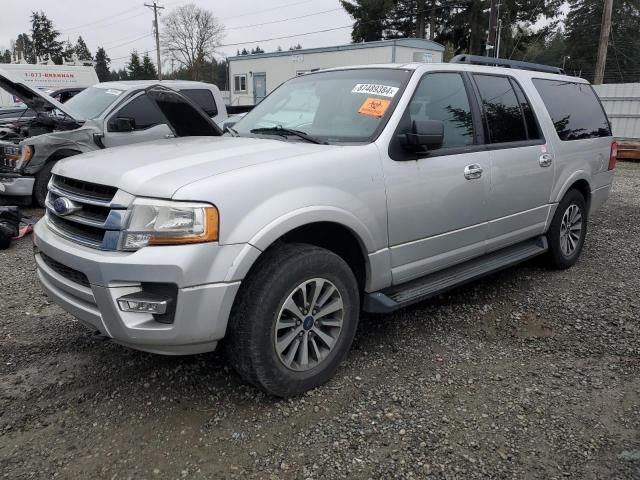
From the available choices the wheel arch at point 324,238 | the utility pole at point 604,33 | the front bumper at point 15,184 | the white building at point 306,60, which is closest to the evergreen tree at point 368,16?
the white building at point 306,60

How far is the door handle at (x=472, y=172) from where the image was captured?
364cm

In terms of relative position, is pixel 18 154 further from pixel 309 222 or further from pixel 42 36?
pixel 42 36

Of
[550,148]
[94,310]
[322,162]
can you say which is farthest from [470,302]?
[94,310]

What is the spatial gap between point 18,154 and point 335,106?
5.64 meters

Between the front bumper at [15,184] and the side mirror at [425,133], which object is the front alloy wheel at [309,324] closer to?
the side mirror at [425,133]

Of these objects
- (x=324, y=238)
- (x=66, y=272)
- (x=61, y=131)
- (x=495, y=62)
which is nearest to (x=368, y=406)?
(x=324, y=238)

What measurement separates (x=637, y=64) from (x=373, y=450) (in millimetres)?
48219

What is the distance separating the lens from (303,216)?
107 inches

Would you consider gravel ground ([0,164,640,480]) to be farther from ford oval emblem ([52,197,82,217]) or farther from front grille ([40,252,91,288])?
ford oval emblem ([52,197,82,217])

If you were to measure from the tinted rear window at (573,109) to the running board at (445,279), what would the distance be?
1.14 meters

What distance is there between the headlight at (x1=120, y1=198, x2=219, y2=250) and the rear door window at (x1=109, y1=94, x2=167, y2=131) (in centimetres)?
592

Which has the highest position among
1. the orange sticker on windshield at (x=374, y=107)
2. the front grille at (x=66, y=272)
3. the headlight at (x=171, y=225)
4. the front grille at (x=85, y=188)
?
the orange sticker on windshield at (x=374, y=107)

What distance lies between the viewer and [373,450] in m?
2.52

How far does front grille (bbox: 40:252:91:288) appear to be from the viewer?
261cm
